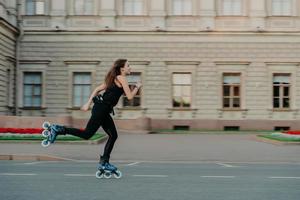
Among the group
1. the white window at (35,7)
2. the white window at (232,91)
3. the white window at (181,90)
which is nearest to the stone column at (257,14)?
the white window at (232,91)

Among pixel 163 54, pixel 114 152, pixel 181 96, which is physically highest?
pixel 163 54

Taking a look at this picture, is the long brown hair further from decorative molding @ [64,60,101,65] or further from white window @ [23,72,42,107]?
white window @ [23,72,42,107]

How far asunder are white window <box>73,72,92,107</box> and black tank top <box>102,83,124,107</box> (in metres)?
25.2

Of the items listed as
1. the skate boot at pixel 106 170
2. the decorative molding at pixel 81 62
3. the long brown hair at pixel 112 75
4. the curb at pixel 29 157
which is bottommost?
the curb at pixel 29 157

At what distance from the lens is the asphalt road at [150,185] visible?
7.40m

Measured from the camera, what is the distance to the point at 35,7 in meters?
34.5

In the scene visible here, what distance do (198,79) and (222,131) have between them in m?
3.56

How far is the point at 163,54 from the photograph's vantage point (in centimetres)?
3403

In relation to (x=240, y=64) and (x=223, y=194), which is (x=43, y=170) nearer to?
(x=223, y=194)

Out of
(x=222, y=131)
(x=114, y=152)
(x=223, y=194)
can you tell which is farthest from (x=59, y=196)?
(x=222, y=131)

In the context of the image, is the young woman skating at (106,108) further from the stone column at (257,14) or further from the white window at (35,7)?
the white window at (35,7)

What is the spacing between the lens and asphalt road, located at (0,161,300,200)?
7398 mm

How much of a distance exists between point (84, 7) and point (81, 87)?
4.92 m

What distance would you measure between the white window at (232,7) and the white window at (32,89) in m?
12.1
